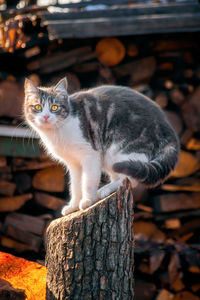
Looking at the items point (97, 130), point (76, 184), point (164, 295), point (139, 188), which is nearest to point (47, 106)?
point (97, 130)

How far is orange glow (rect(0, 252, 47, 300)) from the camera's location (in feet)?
9.34

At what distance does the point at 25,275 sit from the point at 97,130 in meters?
1.24

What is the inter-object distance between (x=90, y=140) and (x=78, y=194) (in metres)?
0.53

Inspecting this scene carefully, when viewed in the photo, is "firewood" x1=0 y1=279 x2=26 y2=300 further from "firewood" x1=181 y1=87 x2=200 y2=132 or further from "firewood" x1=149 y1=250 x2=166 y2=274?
"firewood" x1=181 y1=87 x2=200 y2=132

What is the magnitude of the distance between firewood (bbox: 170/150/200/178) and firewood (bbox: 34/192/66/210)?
1.48 meters

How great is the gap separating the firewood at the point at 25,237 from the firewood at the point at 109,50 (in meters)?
2.32

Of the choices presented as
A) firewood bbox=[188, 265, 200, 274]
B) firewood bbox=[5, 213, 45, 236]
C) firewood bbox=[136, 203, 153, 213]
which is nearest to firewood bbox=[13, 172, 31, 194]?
firewood bbox=[5, 213, 45, 236]

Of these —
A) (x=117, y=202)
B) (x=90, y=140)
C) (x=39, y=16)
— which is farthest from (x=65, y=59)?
(x=117, y=202)

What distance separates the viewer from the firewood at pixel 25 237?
4730 millimetres

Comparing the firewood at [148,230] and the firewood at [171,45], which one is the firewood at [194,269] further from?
the firewood at [171,45]

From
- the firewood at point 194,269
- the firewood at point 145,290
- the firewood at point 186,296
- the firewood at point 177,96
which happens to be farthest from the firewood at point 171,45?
the firewood at point 186,296

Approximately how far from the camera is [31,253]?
474cm

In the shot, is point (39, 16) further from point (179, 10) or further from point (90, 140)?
point (90, 140)

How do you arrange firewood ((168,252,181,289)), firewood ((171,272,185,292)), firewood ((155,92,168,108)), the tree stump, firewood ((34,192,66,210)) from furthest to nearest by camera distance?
firewood ((155,92,168,108))
firewood ((34,192,66,210))
firewood ((171,272,185,292))
firewood ((168,252,181,289))
the tree stump
